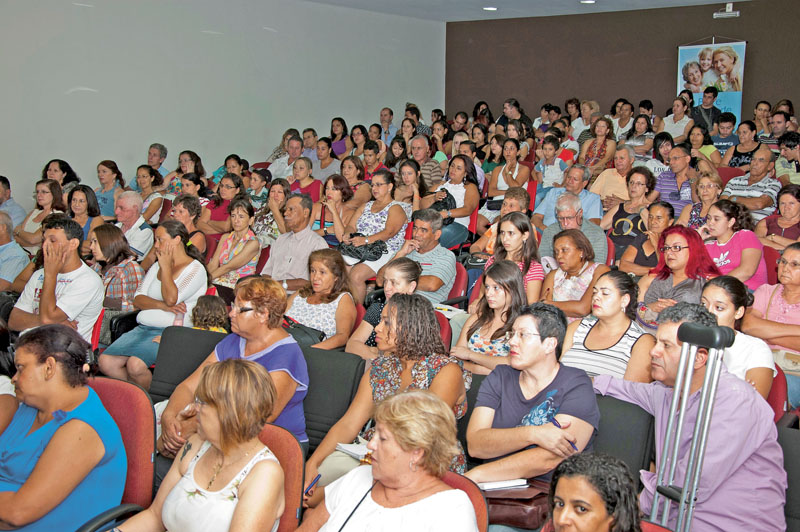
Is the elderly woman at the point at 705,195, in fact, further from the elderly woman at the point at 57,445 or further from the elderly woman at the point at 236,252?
the elderly woman at the point at 57,445

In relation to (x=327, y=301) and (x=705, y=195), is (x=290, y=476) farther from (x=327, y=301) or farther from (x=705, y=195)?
(x=705, y=195)

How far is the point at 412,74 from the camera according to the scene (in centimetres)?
1244

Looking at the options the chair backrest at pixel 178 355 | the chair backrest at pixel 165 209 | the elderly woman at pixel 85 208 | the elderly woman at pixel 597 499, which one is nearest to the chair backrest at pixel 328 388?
the chair backrest at pixel 178 355

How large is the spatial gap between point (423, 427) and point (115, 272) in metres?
3.13

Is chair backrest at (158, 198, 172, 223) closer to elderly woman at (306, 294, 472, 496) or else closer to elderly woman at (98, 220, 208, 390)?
elderly woman at (98, 220, 208, 390)

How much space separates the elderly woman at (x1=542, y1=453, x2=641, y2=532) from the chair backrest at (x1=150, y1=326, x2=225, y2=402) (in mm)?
2024

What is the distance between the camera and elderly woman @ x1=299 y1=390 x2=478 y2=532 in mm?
1941

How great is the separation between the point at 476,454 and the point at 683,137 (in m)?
7.44

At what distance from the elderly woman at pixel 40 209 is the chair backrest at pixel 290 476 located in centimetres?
484

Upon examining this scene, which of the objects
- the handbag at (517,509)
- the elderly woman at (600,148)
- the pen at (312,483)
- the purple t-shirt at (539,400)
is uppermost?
the elderly woman at (600,148)

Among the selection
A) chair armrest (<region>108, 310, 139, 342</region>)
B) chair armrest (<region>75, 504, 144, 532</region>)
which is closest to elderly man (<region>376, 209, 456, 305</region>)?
chair armrest (<region>108, 310, 139, 342</region>)

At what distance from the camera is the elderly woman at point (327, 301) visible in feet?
12.9

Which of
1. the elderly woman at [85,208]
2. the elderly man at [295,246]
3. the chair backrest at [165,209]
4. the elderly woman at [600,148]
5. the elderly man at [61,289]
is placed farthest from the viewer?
the elderly woman at [600,148]

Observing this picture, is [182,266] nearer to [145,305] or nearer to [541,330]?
[145,305]
